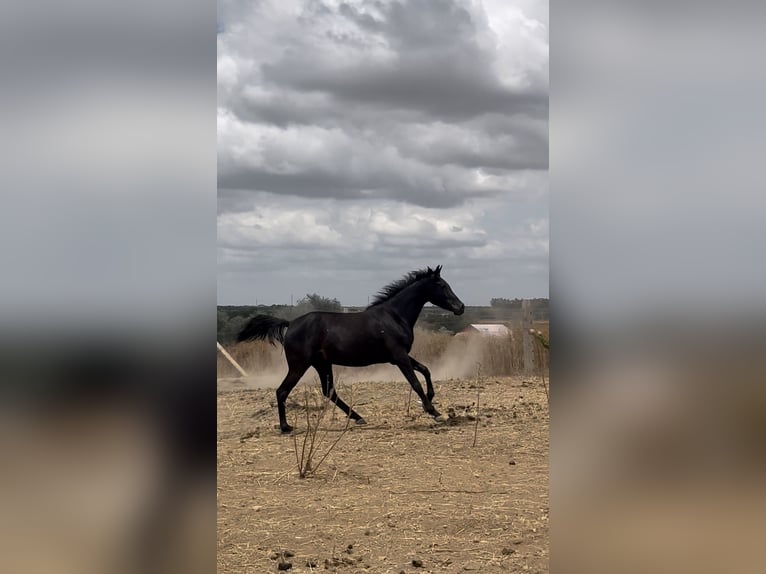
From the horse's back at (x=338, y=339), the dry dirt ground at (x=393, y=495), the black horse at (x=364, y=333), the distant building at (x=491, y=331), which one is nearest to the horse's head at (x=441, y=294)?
the black horse at (x=364, y=333)

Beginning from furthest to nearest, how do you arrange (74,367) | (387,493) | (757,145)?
1. (387,493)
2. (757,145)
3. (74,367)

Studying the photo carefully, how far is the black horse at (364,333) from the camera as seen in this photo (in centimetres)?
815

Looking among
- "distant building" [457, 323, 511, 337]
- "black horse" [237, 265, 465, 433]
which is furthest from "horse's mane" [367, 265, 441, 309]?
"distant building" [457, 323, 511, 337]

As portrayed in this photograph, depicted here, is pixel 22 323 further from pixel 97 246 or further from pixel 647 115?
pixel 647 115

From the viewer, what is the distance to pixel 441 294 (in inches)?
349

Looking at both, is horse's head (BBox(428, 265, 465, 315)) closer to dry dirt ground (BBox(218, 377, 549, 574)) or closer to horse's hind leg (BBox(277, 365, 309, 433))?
dry dirt ground (BBox(218, 377, 549, 574))

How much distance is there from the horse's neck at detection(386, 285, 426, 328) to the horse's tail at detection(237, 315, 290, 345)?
53.5 inches

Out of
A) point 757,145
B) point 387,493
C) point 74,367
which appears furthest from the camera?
point 387,493

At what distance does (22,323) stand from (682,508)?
85 centimetres

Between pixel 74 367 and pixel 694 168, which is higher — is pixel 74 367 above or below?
below

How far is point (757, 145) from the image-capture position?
0.94 meters

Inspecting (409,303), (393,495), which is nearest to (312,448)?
(393,495)

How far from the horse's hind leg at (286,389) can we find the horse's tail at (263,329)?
0.41 meters

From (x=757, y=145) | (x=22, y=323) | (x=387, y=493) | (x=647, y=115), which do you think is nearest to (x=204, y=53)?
(x=22, y=323)
